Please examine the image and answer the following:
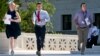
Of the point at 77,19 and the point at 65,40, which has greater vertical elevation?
the point at 77,19

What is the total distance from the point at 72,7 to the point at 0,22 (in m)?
22.3

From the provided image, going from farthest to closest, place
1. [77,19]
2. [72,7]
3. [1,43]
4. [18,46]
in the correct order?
[72,7] < [18,46] < [1,43] < [77,19]

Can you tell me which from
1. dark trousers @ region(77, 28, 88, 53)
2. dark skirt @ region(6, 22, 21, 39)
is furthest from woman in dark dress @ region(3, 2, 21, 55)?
dark trousers @ region(77, 28, 88, 53)

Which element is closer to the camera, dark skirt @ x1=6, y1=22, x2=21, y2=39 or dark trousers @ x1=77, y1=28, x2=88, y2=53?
dark skirt @ x1=6, y1=22, x2=21, y2=39

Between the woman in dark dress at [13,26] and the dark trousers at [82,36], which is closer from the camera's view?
the woman in dark dress at [13,26]

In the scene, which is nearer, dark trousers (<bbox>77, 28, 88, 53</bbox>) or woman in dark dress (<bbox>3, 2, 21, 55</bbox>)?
woman in dark dress (<bbox>3, 2, 21, 55</bbox>)

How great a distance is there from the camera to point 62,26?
43531 millimetres

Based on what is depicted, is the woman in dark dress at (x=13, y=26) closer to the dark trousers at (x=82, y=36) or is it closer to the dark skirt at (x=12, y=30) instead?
the dark skirt at (x=12, y=30)

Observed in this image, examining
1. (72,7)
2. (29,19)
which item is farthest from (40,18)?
(72,7)

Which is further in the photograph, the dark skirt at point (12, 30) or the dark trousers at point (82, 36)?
the dark trousers at point (82, 36)

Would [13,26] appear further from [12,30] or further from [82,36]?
[82,36]

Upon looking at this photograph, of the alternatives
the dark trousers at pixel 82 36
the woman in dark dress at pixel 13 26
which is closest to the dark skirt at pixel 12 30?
the woman in dark dress at pixel 13 26

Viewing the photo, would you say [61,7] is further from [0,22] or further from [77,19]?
[77,19]

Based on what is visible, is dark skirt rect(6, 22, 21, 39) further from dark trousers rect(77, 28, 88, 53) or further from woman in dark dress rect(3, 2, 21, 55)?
dark trousers rect(77, 28, 88, 53)
